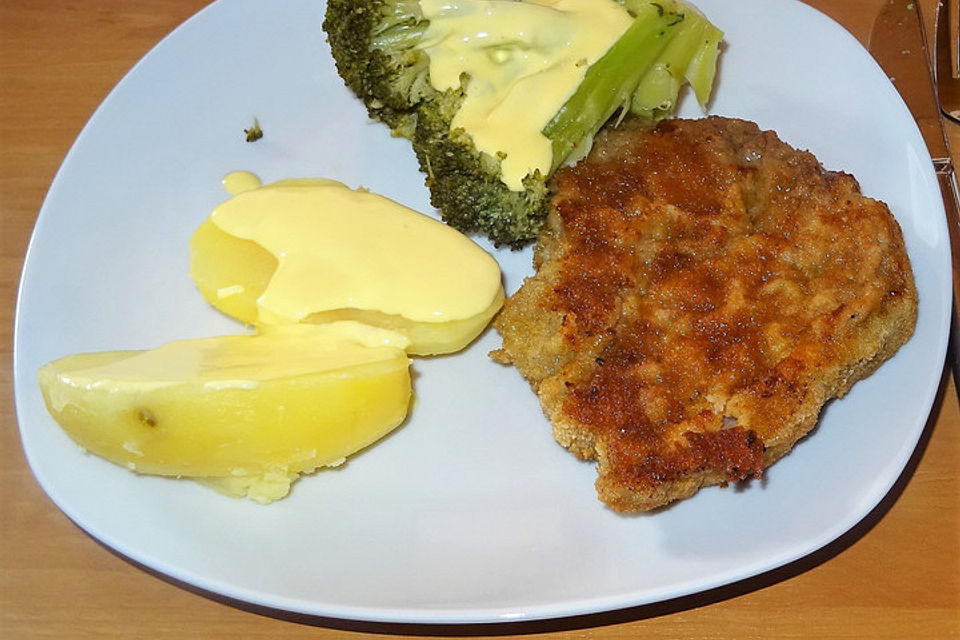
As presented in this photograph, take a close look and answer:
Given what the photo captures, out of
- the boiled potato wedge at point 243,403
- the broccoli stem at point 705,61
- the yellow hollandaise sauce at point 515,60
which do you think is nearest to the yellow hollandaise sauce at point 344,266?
the boiled potato wedge at point 243,403

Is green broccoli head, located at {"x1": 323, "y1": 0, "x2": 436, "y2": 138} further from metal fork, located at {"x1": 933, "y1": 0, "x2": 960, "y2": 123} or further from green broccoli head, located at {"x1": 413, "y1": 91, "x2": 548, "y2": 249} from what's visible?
metal fork, located at {"x1": 933, "y1": 0, "x2": 960, "y2": 123}

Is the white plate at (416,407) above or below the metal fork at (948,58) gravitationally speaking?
below

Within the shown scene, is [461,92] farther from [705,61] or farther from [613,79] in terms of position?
[705,61]

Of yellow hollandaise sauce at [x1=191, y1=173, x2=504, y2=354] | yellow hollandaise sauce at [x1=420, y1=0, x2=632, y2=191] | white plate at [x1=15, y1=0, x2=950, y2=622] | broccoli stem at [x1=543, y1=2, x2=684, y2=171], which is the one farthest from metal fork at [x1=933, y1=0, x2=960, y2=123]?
yellow hollandaise sauce at [x1=191, y1=173, x2=504, y2=354]

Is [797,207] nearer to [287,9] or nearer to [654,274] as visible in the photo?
[654,274]

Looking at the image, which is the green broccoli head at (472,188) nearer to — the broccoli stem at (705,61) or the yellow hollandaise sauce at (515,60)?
the yellow hollandaise sauce at (515,60)

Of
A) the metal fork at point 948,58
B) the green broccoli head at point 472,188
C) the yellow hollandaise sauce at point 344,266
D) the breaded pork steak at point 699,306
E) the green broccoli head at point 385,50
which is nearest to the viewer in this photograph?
the breaded pork steak at point 699,306

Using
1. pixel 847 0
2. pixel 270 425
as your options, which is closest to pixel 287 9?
pixel 270 425
